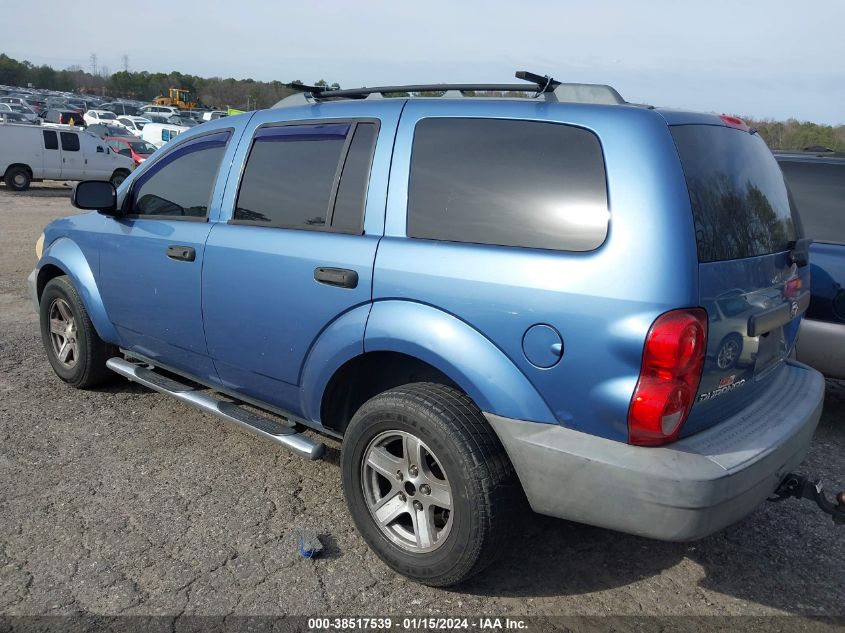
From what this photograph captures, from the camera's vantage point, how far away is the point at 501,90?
3.19 metres

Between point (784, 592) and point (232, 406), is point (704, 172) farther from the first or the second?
point (232, 406)

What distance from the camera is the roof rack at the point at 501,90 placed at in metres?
2.82

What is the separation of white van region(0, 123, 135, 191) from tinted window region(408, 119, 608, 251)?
1812 cm

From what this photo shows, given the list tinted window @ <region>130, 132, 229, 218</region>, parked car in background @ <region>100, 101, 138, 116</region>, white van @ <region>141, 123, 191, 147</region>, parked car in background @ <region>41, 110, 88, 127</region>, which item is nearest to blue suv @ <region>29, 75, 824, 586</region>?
tinted window @ <region>130, 132, 229, 218</region>

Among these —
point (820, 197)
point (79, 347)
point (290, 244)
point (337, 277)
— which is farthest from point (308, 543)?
point (820, 197)

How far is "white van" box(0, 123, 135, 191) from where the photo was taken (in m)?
19.3

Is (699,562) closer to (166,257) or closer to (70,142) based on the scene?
(166,257)

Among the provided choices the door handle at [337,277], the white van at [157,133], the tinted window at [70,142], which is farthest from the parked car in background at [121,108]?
the door handle at [337,277]

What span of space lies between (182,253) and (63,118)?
3728cm

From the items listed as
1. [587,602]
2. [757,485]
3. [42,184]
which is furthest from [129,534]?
[42,184]

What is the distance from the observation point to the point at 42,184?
22.9 meters

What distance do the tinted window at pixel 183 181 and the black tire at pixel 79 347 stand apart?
82 cm

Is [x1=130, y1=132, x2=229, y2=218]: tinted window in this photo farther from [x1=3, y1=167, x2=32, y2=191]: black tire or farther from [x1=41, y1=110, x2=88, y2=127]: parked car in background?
[x1=41, y1=110, x2=88, y2=127]: parked car in background

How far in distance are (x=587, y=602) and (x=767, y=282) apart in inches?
57.5
